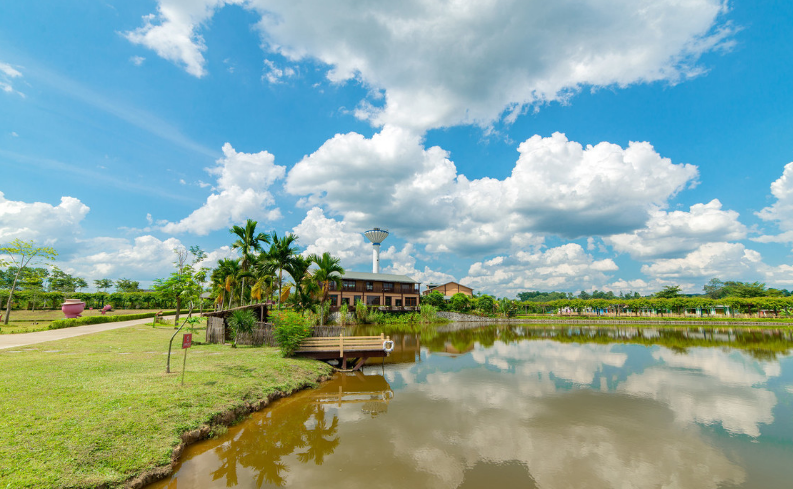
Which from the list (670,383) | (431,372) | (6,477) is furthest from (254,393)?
(670,383)

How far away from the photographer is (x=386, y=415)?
11141 millimetres

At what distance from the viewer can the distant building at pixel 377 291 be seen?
54.7m

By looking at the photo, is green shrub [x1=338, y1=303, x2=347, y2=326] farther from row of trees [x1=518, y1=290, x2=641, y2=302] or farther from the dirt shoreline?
row of trees [x1=518, y1=290, x2=641, y2=302]

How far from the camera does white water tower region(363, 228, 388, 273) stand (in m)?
80.7

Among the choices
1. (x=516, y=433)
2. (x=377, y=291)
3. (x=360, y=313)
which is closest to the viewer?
(x=516, y=433)

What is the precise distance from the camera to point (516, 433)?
9781 mm

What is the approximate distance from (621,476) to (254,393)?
33.1 feet

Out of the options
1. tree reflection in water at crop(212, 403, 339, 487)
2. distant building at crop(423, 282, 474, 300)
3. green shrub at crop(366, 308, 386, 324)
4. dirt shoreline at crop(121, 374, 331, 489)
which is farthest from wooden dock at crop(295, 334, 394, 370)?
distant building at crop(423, 282, 474, 300)

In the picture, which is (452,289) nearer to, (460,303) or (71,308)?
(460,303)

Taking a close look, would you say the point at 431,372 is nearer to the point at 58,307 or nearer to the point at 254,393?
the point at 254,393

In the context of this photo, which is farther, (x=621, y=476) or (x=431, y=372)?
(x=431, y=372)

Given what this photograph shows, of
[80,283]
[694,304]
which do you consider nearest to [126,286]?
[80,283]

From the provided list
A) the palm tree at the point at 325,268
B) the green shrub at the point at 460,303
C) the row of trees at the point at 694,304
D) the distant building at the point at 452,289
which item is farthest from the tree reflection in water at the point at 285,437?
the distant building at the point at 452,289

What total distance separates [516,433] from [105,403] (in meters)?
10.4
